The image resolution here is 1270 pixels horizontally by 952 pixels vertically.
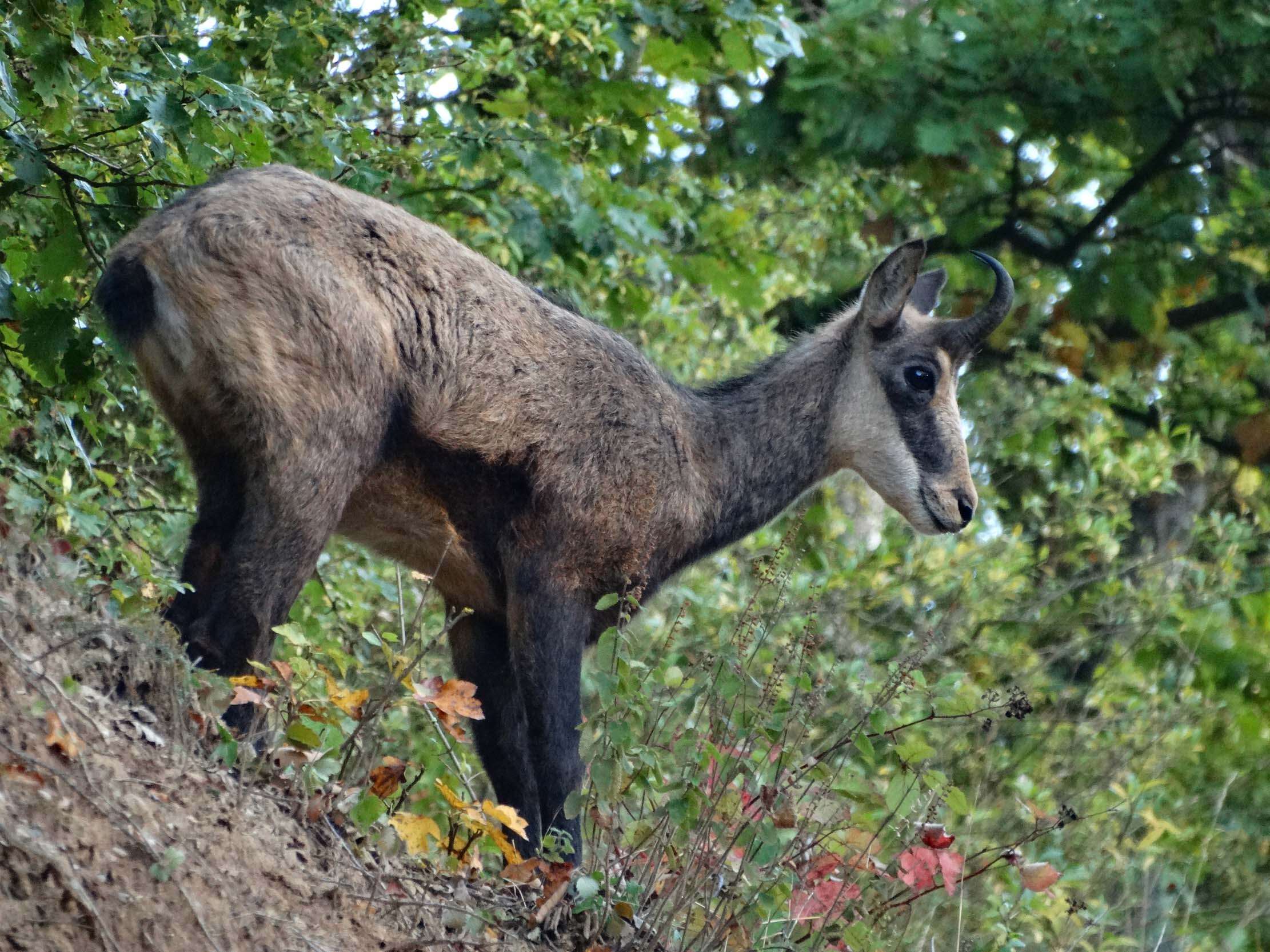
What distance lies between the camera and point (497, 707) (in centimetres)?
547

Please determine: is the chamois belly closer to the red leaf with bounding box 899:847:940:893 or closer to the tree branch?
the red leaf with bounding box 899:847:940:893

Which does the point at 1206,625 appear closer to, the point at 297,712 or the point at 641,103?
the point at 641,103

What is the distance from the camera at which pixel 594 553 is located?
512cm

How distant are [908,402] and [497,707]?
7.05 ft

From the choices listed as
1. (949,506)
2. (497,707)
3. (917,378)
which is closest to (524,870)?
(497,707)

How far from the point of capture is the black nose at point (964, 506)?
19.9 feet

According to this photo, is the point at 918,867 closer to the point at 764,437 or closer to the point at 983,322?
the point at 764,437

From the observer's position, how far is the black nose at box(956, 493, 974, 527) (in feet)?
19.9

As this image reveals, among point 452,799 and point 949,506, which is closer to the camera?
point 452,799

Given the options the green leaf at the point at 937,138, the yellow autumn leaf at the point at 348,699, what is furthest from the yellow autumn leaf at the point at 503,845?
the green leaf at the point at 937,138

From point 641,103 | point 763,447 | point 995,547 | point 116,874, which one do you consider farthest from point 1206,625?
point 116,874

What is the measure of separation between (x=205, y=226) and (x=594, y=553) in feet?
5.62

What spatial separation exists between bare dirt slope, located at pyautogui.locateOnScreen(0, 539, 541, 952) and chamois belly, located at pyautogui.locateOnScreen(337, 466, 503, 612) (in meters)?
1.19

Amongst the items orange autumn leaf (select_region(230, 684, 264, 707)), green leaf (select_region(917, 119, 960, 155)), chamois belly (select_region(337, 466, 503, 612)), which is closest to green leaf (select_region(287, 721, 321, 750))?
orange autumn leaf (select_region(230, 684, 264, 707))
